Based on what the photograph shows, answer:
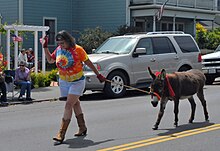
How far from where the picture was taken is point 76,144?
25.9 ft

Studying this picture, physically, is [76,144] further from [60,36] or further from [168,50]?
[168,50]

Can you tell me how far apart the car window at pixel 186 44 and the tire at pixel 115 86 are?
9.04ft

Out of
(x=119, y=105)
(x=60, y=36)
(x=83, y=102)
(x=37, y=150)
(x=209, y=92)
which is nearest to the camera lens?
(x=37, y=150)

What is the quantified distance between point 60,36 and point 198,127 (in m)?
3.38

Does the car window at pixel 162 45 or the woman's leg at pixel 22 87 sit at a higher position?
the car window at pixel 162 45

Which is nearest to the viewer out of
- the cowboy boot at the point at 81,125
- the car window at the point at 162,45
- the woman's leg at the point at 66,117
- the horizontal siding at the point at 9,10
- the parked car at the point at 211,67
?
the woman's leg at the point at 66,117

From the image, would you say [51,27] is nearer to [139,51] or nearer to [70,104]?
[139,51]

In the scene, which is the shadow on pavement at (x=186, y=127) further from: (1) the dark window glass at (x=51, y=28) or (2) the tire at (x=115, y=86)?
(1) the dark window glass at (x=51, y=28)

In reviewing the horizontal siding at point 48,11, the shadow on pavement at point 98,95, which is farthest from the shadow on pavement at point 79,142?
the horizontal siding at point 48,11

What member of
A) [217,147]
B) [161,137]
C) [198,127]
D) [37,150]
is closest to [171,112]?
[198,127]

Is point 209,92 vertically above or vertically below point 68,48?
below

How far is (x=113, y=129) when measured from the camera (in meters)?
9.24

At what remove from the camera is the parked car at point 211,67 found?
19109 mm

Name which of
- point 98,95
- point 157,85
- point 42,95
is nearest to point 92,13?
point 98,95
